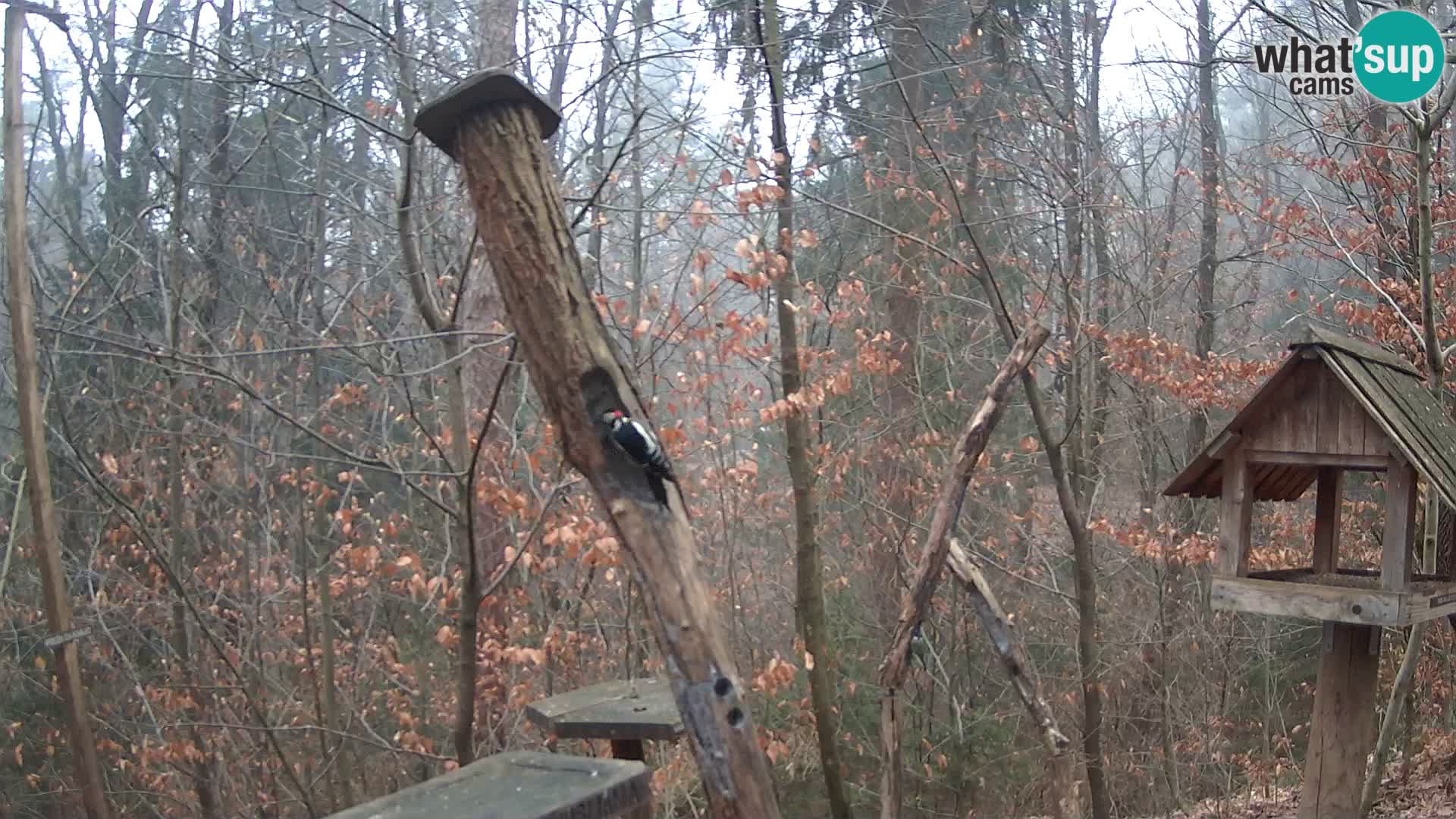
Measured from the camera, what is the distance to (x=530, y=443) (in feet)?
27.5

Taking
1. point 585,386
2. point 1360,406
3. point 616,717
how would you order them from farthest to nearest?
point 616,717, point 1360,406, point 585,386

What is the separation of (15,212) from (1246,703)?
1016 cm

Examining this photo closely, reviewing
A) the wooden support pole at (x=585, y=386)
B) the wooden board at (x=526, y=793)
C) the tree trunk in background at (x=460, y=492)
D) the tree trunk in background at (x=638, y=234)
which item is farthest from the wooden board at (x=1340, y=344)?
the tree trunk in background at (x=638, y=234)

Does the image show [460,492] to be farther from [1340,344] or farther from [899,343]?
[899,343]

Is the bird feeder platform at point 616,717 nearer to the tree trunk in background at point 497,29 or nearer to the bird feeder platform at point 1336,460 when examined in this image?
the bird feeder platform at point 1336,460

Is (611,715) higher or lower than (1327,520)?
lower

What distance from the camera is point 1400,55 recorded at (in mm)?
5422

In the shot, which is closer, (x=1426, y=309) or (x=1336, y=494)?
(x=1336, y=494)

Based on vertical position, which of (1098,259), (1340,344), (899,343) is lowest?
(1340,344)


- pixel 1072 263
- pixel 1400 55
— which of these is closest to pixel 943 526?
pixel 1072 263

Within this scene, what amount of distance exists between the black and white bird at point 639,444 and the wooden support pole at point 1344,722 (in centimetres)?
Answer: 274

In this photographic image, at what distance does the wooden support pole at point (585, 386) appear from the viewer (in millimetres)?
2906

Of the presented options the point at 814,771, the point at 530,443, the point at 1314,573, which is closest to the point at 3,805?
the point at 530,443

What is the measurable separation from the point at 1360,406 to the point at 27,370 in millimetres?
5978
